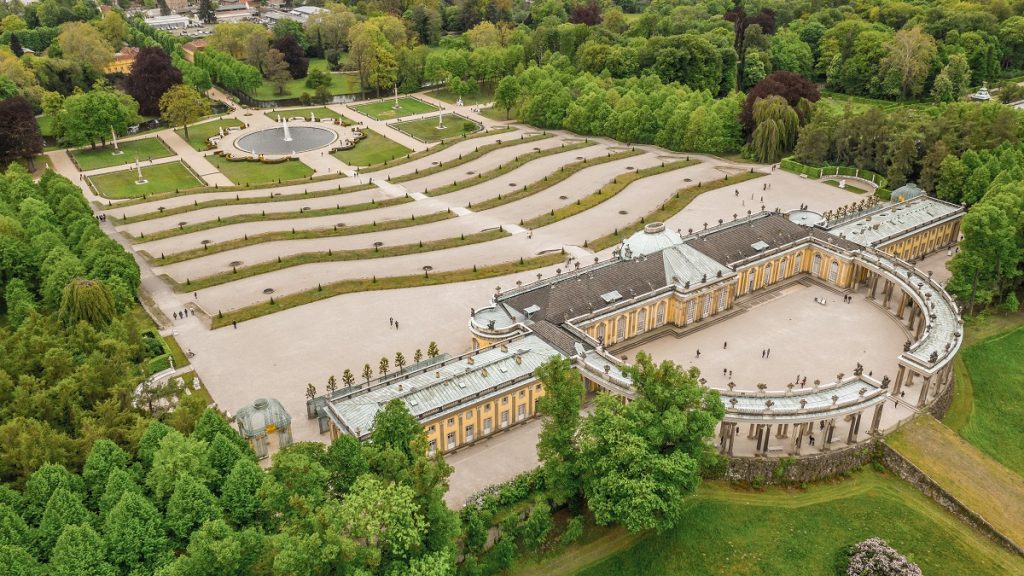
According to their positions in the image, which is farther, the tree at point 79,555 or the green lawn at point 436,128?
the green lawn at point 436,128

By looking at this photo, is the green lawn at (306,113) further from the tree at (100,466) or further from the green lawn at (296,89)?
the tree at (100,466)

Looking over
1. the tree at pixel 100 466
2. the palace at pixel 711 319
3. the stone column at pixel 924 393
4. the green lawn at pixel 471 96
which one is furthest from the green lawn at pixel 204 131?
the stone column at pixel 924 393

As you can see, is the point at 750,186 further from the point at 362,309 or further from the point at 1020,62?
the point at 1020,62

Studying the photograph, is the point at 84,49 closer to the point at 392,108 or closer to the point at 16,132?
the point at 16,132

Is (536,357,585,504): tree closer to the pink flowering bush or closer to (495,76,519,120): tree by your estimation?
the pink flowering bush

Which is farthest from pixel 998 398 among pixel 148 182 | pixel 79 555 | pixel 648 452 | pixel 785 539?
pixel 148 182

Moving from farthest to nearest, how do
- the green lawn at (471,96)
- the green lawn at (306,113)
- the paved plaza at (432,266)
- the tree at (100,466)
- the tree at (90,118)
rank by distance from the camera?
1. the green lawn at (471,96)
2. the green lawn at (306,113)
3. the tree at (90,118)
4. the paved plaza at (432,266)
5. the tree at (100,466)
